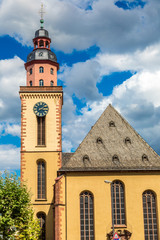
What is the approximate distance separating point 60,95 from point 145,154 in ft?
41.9

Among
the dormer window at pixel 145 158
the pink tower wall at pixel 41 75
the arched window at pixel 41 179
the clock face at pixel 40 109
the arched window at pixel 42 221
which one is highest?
the pink tower wall at pixel 41 75

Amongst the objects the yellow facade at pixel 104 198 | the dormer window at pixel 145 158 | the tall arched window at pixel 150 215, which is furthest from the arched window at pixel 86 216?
the dormer window at pixel 145 158

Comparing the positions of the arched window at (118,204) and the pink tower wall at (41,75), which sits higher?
the pink tower wall at (41,75)

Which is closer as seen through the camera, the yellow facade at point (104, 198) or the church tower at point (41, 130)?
the yellow facade at point (104, 198)

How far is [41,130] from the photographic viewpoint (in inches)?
1647

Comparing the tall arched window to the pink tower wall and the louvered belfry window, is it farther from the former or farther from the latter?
the pink tower wall

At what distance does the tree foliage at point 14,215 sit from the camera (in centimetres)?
3080

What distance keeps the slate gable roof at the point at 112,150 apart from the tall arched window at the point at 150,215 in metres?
3.18

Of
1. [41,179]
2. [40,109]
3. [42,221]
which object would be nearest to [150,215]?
[42,221]

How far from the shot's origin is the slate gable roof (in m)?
38.6

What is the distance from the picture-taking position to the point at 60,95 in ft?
141

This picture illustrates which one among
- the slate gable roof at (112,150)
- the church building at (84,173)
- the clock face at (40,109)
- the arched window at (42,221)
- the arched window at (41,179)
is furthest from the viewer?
the clock face at (40,109)

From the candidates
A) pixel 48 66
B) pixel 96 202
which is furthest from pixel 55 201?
pixel 48 66

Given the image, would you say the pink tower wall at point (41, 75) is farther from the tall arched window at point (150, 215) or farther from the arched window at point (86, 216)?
the tall arched window at point (150, 215)
